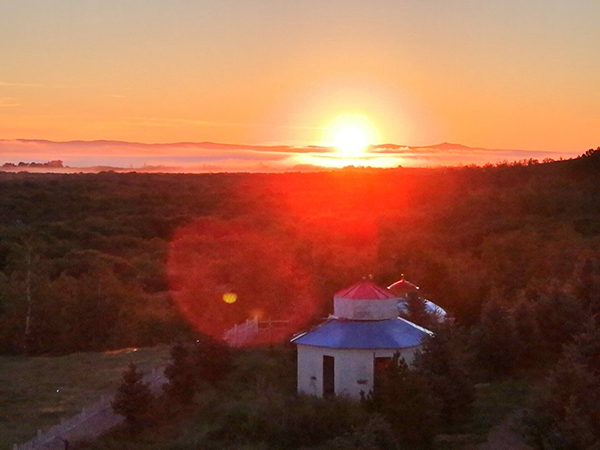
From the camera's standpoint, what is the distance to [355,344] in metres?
18.8

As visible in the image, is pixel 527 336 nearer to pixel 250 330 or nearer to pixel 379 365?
pixel 379 365

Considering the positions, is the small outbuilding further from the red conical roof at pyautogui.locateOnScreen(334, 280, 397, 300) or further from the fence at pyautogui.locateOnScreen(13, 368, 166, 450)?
the fence at pyautogui.locateOnScreen(13, 368, 166, 450)

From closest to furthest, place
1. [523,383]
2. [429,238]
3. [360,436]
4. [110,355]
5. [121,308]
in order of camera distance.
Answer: [360,436] < [523,383] < [110,355] < [121,308] < [429,238]

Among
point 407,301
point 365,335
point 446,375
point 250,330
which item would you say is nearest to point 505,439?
point 446,375

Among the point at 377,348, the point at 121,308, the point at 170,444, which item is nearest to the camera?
the point at 170,444

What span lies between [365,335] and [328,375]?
1.28 meters

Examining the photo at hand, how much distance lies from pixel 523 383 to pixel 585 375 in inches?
211

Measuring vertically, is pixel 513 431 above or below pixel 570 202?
below

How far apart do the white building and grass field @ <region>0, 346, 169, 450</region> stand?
16.8ft

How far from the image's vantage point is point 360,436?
563 inches

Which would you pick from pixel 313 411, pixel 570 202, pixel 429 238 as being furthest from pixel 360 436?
pixel 570 202

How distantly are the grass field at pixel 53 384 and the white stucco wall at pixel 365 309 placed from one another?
5.77 metres

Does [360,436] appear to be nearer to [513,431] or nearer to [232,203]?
[513,431]

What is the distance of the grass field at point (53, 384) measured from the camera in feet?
60.4
